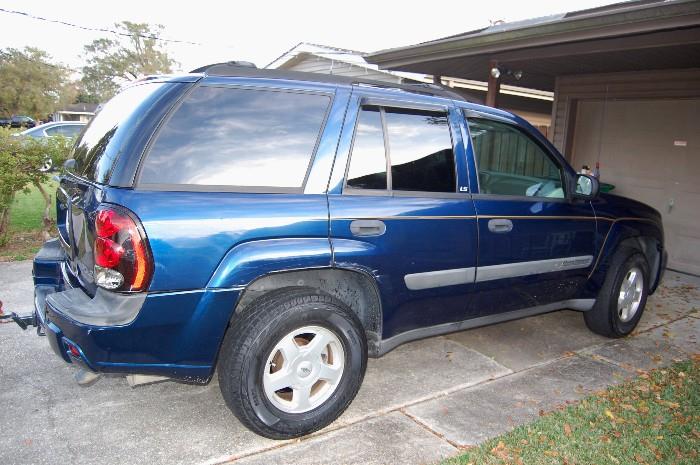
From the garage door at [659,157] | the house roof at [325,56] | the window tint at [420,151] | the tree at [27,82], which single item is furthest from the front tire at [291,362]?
the tree at [27,82]

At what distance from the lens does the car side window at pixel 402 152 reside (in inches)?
126

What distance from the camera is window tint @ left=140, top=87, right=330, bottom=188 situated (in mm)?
2684

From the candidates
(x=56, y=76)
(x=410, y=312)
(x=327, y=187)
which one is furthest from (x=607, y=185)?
(x=56, y=76)

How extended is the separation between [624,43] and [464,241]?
3.87 m

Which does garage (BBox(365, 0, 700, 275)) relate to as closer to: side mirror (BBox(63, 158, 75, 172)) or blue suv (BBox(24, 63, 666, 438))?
blue suv (BBox(24, 63, 666, 438))

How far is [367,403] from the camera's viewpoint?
350 cm

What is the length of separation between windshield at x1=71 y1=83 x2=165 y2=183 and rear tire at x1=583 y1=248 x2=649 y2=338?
3.82 meters

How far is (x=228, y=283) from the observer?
2699 millimetres

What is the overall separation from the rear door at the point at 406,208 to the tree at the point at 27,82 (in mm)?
48061

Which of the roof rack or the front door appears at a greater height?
the roof rack

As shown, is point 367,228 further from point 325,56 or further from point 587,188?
point 325,56

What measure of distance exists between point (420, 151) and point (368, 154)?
39 centimetres

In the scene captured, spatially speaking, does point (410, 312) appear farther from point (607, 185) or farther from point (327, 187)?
point (607, 185)

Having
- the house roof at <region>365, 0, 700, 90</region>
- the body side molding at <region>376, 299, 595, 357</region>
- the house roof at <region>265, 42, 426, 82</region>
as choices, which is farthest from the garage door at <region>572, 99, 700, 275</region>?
the house roof at <region>265, 42, 426, 82</region>
